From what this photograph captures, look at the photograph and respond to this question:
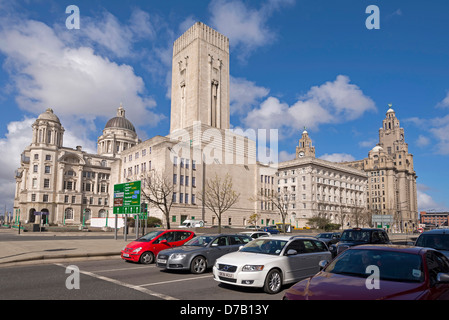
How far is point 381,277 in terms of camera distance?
19.2ft

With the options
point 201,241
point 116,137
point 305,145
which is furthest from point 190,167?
point 305,145

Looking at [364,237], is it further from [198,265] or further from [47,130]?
[47,130]

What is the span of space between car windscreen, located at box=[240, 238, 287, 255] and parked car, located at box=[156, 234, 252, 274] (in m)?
2.65

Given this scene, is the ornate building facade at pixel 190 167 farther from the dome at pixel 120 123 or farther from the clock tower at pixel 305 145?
the clock tower at pixel 305 145

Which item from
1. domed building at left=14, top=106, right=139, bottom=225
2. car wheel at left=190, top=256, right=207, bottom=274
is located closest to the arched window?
domed building at left=14, top=106, right=139, bottom=225

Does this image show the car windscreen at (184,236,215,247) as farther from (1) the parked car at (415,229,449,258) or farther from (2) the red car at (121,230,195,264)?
(1) the parked car at (415,229,449,258)

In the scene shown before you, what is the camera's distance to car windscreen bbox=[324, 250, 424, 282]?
18.9 feet

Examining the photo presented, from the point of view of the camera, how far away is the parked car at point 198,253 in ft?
40.8

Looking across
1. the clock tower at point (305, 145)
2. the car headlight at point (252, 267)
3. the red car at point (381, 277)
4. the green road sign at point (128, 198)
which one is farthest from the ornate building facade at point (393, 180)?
the red car at point (381, 277)

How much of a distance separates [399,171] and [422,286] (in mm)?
161566

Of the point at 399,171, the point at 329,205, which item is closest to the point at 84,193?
the point at 329,205

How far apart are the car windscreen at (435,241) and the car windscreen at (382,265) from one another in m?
6.17

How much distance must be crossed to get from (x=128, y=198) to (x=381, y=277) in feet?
83.1
